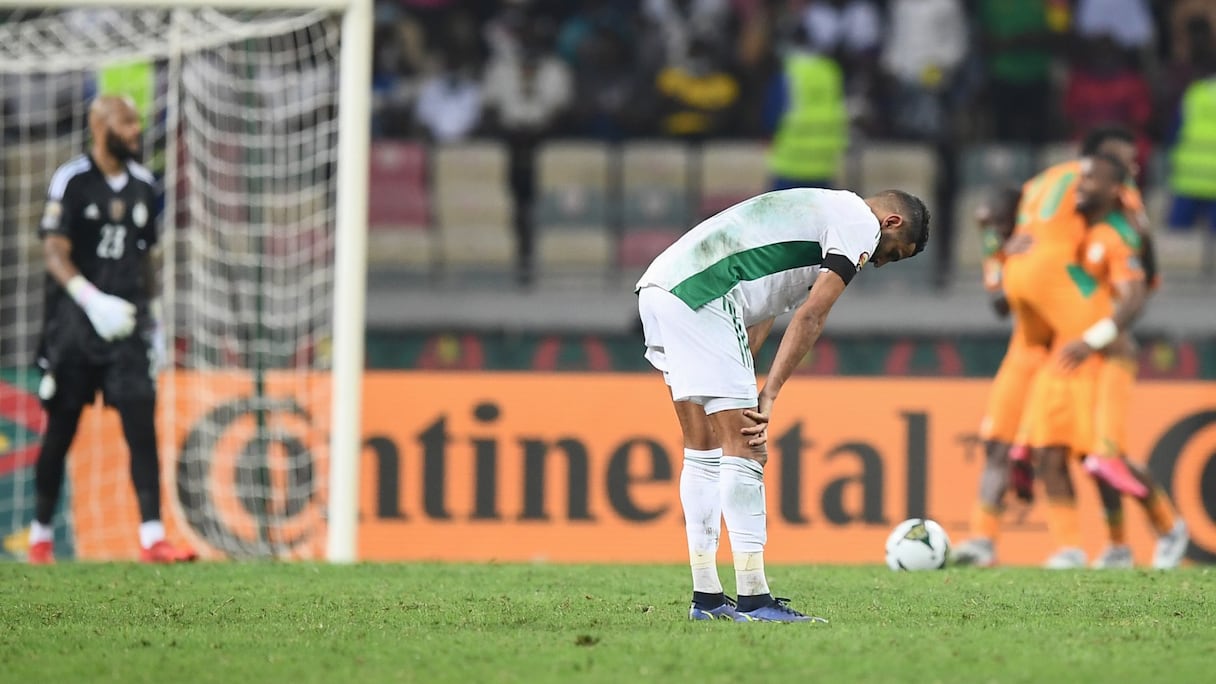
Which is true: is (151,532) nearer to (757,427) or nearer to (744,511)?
(744,511)

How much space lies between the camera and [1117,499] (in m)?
10.3

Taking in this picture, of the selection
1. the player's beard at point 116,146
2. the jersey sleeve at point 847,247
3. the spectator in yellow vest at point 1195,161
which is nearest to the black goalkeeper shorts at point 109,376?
the player's beard at point 116,146

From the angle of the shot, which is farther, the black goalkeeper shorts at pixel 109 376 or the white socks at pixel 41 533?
the white socks at pixel 41 533

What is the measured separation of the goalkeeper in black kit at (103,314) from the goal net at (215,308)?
4.42 feet

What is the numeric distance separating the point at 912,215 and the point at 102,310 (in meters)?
4.69

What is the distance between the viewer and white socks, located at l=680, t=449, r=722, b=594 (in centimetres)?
654

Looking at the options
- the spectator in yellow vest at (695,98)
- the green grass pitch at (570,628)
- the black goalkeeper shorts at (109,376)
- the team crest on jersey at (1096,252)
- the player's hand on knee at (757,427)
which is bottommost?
the green grass pitch at (570,628)

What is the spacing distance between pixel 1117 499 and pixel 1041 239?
1489 mm

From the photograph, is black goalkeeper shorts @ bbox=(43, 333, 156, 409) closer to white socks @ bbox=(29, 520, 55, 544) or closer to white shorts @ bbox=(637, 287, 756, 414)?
white socks @ bbox=(29, 520, 55, 544)

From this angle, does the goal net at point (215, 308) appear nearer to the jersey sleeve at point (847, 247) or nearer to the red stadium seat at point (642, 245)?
the red stadium seat at point (642, 245)

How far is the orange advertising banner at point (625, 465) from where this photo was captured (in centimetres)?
1172

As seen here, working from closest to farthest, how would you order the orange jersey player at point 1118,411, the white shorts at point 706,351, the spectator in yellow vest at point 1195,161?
1. the white shorts at point 706,351
2. the orange jersey player at point 1118,411
3. the spectator in yellow vest at point 1195,161

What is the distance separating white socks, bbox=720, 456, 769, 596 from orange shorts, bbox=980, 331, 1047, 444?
175 inches

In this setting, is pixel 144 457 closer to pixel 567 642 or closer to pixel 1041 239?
pixel 567 642
